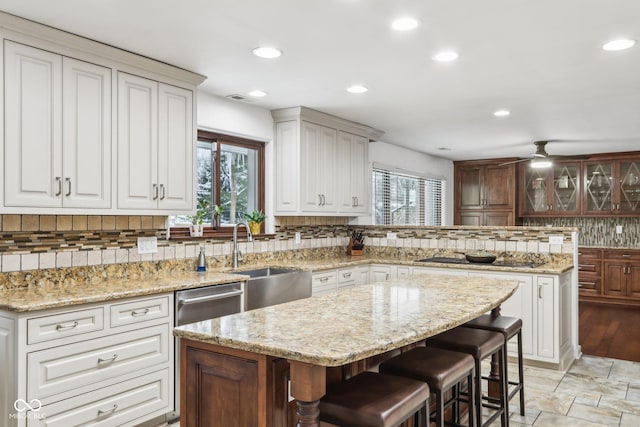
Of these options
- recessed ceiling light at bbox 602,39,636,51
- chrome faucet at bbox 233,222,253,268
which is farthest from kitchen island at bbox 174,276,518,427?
chrome faucet at bbox 233,222,253,268

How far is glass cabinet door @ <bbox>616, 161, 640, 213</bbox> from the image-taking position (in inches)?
295

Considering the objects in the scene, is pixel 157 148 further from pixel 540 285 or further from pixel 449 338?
pixel 540 285

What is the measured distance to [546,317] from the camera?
4.20 meters

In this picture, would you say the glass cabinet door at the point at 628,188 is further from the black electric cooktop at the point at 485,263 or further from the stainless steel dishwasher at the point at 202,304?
the stainless steel dishwasher at the point at 202,304

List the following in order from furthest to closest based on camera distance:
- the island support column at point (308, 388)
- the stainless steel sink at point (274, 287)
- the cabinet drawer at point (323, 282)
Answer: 1. the cabinet drawer at point (323, 282)
2. the stainless steel sink at point (274, 287)
3. the island support column at point (308, 388)

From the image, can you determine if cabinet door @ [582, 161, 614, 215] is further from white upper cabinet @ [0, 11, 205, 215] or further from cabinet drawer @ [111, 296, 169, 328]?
cabinet drawer @ [111, 296, 169, 328]

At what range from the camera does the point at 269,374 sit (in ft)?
5.57

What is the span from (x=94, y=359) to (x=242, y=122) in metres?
2.45

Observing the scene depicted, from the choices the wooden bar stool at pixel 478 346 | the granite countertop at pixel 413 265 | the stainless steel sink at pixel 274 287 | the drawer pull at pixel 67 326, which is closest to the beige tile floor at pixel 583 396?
the wooden bar stool at pixel 478 346

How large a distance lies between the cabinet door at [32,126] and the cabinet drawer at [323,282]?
89.1 inches

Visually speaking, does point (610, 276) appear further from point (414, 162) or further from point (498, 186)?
point (414, 162)

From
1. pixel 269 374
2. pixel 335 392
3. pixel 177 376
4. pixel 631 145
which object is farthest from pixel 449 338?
pixel 631 145

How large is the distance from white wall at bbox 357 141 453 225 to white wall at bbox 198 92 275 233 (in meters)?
1.67

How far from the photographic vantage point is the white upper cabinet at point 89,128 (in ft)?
8.57
